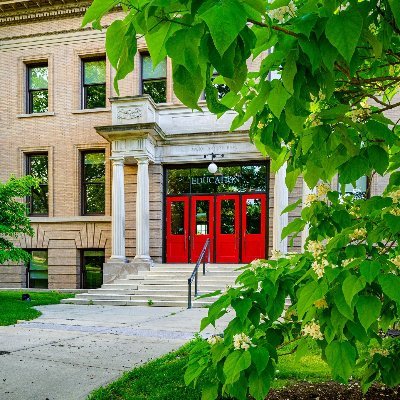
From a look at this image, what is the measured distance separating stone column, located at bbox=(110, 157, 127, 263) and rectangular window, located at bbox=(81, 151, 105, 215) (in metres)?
2.38

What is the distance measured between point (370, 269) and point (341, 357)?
0.45m

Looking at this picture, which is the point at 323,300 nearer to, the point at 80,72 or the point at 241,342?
the point at 241,342

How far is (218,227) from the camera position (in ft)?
62.5

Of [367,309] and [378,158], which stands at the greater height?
[378,158]

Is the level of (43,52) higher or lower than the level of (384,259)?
higher

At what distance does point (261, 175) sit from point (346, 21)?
17.4m

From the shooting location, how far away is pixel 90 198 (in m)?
20.2

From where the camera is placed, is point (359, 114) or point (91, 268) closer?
point (359, 114)

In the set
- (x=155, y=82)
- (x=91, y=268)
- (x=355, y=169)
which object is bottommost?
(x=91, y=268)

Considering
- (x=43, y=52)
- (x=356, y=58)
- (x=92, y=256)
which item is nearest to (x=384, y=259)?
(x=356, y=58)

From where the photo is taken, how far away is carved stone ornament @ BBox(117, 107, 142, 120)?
696 inches

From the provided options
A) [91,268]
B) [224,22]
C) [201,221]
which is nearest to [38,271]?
[91,268]

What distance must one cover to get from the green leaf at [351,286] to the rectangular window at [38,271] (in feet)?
65.7

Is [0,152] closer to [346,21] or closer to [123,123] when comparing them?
[123,123]
